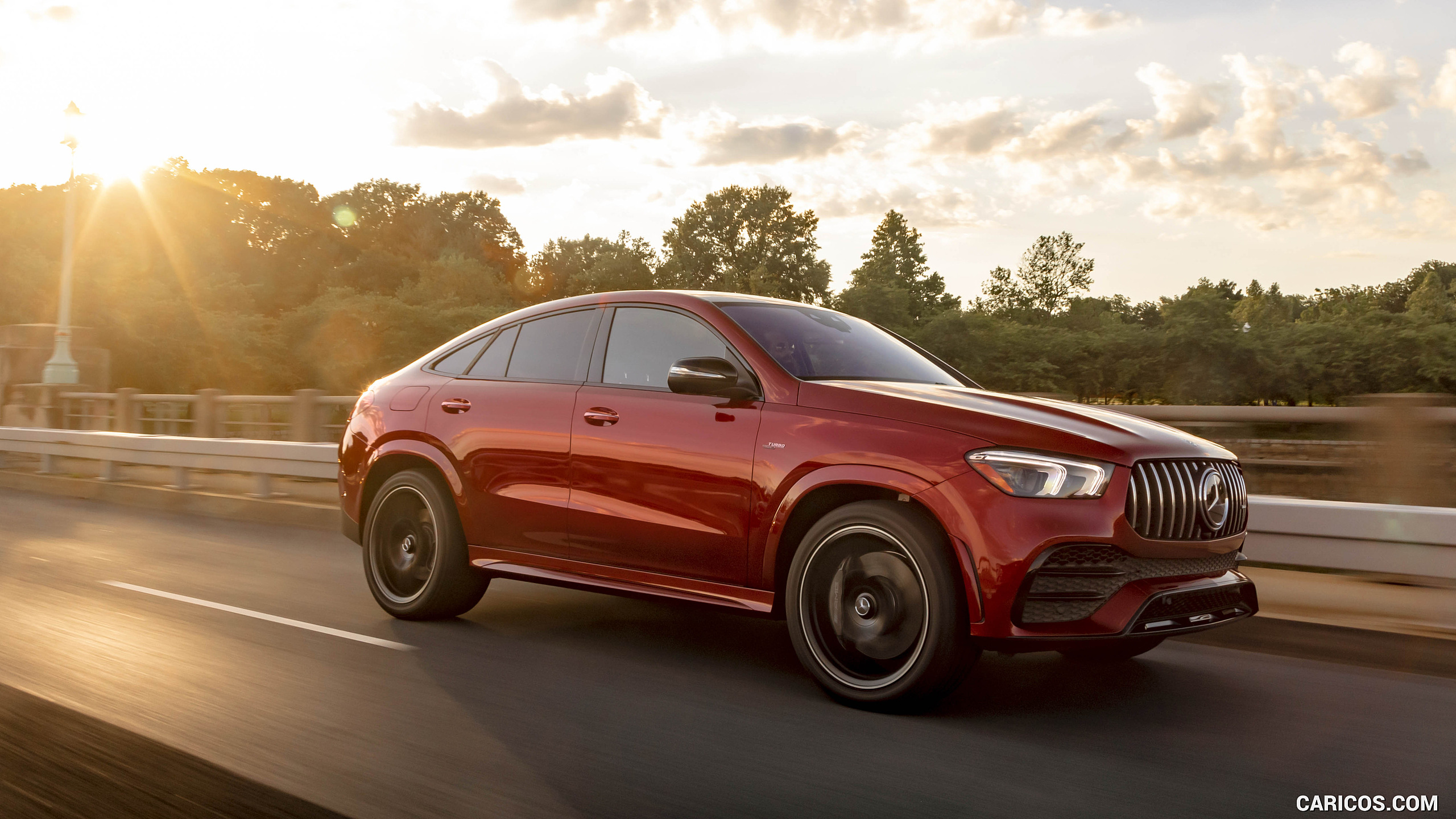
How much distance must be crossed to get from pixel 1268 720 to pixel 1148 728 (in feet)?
1.68

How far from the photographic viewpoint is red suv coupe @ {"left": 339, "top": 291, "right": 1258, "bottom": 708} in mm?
4359

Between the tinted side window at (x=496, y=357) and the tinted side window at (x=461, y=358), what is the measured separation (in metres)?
0.06

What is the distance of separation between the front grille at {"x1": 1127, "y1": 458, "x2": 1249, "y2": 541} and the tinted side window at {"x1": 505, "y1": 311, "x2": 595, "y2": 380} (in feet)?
9.04

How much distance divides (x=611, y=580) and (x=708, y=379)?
45.1 inches

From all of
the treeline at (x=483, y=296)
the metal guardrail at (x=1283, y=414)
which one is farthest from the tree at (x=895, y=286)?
the metal guardrail at (x=1283, y=414)

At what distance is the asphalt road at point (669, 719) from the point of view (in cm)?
372

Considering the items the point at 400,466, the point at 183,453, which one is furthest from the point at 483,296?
the point at 400,466

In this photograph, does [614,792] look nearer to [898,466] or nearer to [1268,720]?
[898,466]

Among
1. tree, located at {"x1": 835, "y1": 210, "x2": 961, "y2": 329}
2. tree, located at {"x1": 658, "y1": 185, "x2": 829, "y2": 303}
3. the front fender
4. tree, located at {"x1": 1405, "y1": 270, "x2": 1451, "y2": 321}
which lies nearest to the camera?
the front fender

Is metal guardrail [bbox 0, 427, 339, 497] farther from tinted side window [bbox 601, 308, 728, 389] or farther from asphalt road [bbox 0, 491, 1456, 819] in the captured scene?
tinted side window [bbox 601, 308, 728, 389]

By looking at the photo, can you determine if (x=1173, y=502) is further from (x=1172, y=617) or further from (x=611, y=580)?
(x=611, y=580)

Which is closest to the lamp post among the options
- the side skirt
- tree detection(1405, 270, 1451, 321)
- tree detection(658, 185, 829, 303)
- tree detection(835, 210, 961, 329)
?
the side skirt

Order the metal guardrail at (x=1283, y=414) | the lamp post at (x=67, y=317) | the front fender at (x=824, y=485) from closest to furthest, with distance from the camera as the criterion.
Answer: the front fender at (x=824, y=485), the metal guardrail at (x=1283, y=414), the lamp post at (x=67, y=317)

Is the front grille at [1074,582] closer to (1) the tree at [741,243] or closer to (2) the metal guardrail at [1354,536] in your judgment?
(2) the metal guardrail at [1354,536]
